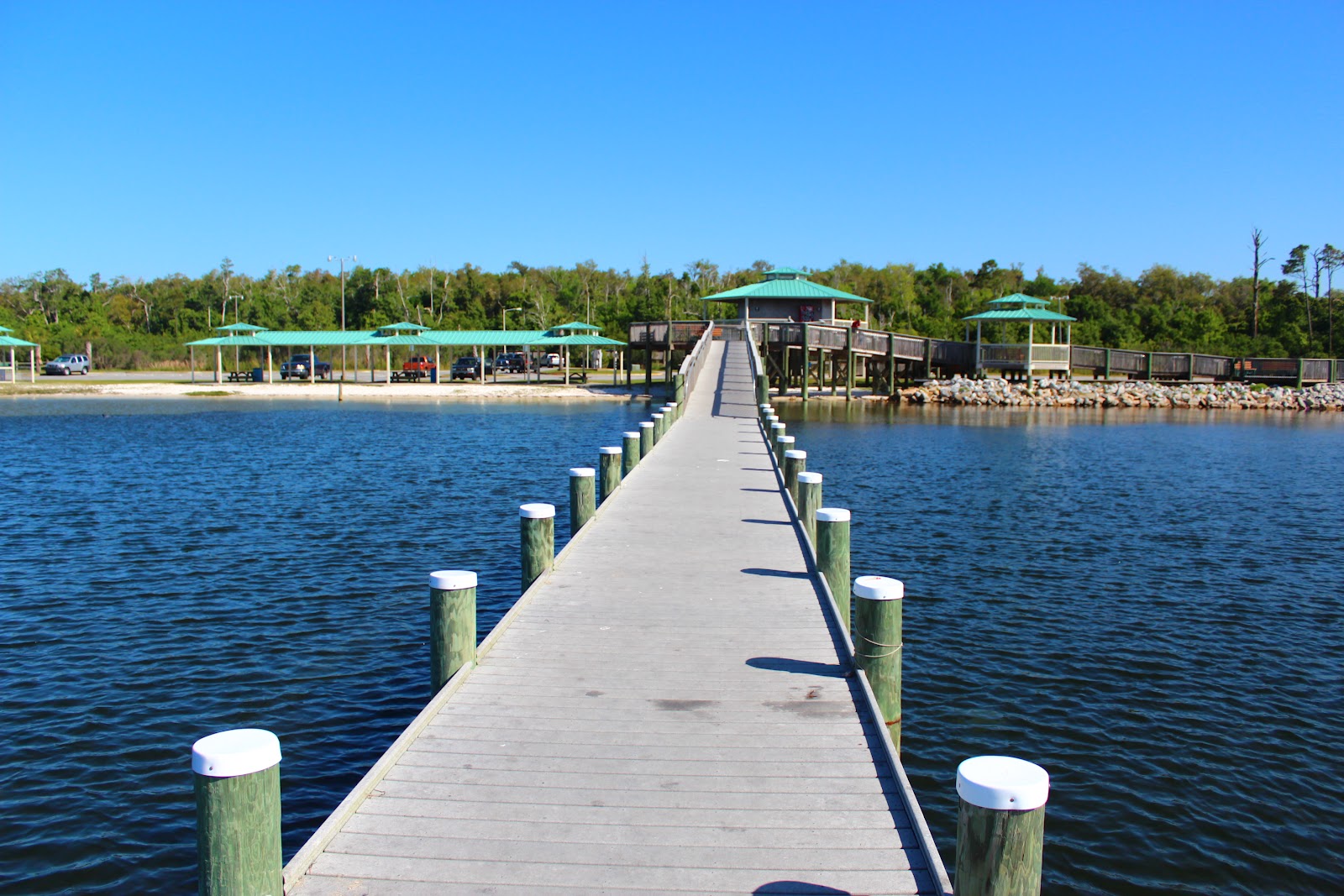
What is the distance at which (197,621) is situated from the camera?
1201 centimetres

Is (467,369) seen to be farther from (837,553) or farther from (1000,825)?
(1000,825)

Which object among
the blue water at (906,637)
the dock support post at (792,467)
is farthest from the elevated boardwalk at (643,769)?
the dock support post at (792,467)

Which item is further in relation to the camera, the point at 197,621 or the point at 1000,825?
the point at 197,621

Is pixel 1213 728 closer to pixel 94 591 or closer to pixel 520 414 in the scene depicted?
pixel 94 591

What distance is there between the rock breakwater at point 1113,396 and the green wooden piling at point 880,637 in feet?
148

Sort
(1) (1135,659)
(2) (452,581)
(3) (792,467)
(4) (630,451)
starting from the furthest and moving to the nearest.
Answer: (4) (630,451)
(3) (792,467)
(1) (1135,659)
(2) (452,581)

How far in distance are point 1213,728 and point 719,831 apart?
6.20 meters

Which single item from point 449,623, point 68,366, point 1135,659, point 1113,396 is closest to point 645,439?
point 1135,659

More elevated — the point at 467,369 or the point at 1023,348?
the point at 1023,348

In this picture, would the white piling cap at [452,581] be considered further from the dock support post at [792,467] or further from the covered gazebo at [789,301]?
the covered gazebo at [789,301]

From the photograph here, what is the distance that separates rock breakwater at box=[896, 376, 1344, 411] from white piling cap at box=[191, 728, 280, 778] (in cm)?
4887

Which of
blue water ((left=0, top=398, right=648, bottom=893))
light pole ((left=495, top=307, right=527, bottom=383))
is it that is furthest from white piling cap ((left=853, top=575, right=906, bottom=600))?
light pole ((left=495, top=307, right=527, bottom=383))

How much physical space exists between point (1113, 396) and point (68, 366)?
6578 centimetres

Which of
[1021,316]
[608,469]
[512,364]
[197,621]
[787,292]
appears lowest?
[197,621]
